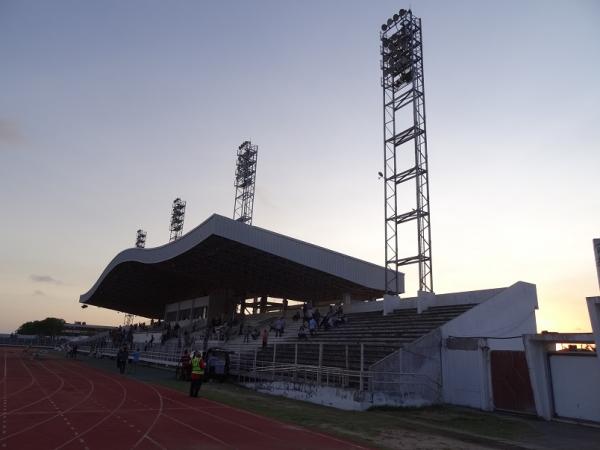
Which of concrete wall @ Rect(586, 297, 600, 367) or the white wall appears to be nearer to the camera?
concrete wall @ Rect(586, 297, 600, 367)

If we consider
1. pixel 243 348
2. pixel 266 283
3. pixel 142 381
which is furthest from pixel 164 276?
pixel 142 381

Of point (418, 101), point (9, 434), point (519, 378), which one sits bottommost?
point (9, 434)

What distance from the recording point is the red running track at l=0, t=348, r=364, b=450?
9.87 meters

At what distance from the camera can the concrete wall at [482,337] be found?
55.1 feet

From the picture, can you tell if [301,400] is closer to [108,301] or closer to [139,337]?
[139,337]

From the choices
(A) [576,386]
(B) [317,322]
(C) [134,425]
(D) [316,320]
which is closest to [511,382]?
(A) [576,386]

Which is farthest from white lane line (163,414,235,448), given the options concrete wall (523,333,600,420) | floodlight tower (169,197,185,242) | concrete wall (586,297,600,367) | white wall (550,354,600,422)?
floodlight tower (169,197,185,242)

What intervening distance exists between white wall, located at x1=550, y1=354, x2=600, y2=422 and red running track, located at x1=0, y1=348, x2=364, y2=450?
7.84 meters

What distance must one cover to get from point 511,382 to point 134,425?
464 inches

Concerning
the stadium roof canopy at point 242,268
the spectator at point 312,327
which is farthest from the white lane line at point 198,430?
the stadium roof canopy at point 242,268

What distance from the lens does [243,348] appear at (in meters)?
31.1

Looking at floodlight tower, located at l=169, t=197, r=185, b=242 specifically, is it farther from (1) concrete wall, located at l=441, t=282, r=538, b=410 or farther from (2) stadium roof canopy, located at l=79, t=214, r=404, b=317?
(1) concrete wall, located at l=441, t=282, r=538, b=410

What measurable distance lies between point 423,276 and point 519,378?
11.7 metres

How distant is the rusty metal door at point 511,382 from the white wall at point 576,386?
809 mm
